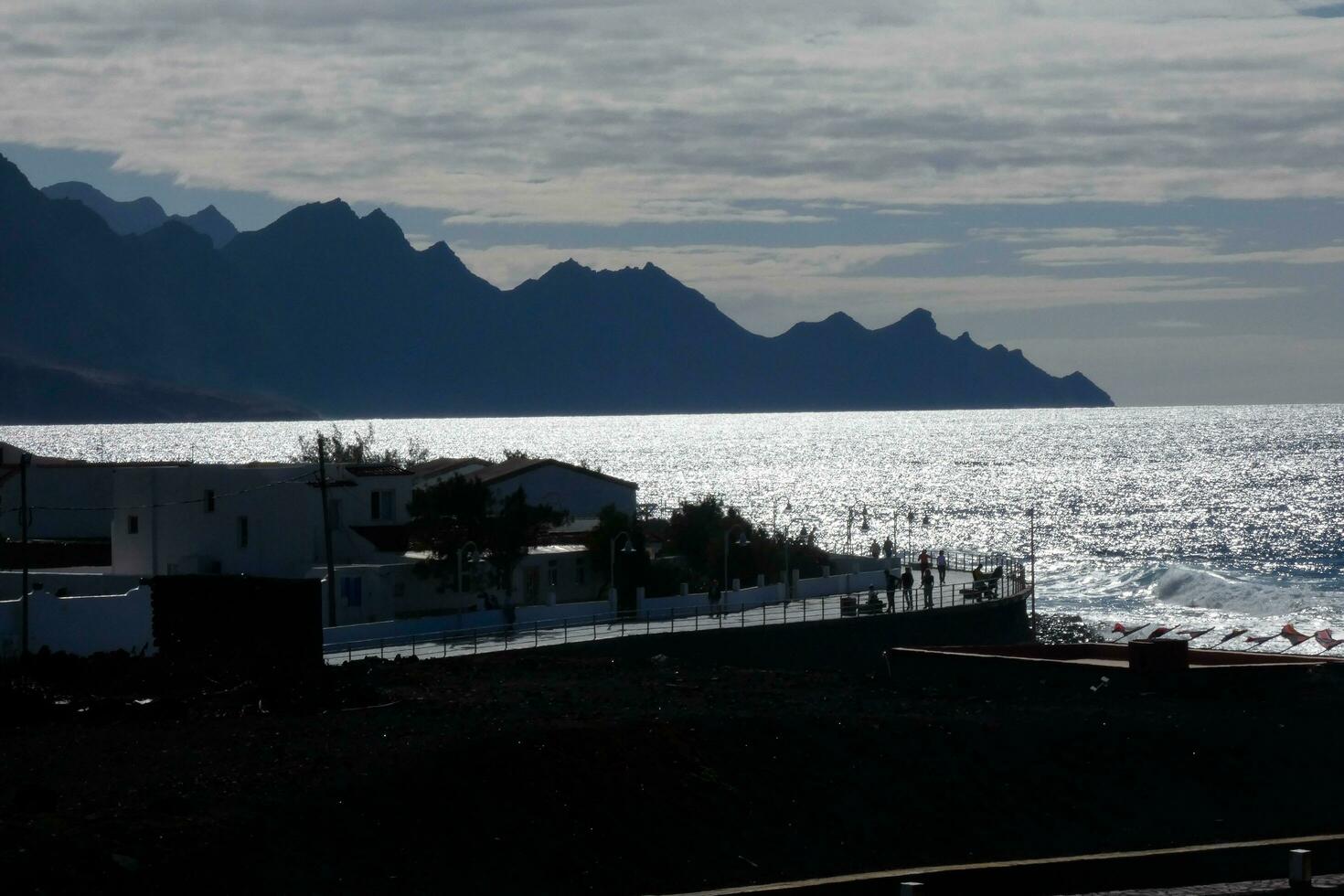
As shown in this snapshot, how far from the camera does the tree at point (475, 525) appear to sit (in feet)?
173

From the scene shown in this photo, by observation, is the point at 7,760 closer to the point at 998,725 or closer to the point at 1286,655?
the point at 998,725

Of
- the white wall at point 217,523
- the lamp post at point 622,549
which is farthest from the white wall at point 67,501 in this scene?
the lamp post at point 622,549

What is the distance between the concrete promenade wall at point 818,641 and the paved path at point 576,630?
19.2 inches

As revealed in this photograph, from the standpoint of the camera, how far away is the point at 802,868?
22.9m

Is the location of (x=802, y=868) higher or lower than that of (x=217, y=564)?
lower

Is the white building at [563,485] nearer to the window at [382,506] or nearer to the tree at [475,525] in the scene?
the window at [382,506]

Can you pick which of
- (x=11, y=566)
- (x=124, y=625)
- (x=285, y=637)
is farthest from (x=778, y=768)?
(x=11, y=566)

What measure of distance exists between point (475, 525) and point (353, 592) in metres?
5.17

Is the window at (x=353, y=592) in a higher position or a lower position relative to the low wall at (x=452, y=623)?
higher

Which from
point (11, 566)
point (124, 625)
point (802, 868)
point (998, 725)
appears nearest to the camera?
point (802, 868)

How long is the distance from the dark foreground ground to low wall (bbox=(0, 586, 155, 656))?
3.16 meters

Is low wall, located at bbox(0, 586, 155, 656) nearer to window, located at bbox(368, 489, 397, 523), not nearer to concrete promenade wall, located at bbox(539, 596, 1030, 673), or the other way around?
concrete promenade wall, located at bbox(539, 596, 1030, 673)

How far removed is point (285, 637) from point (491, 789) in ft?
55.4

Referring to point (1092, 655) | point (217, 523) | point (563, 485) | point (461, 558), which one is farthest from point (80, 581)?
point (1092, 655)
